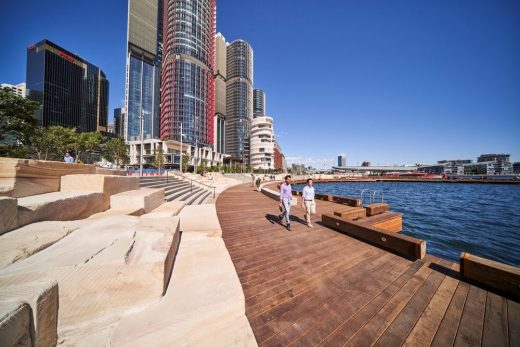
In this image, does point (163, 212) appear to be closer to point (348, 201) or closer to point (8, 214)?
point (8, 214)

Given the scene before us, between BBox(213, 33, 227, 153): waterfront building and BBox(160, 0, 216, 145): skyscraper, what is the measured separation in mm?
49031

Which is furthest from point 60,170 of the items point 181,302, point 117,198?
point 181,302

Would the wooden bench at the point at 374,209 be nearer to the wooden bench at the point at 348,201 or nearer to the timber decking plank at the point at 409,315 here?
the wooden bench at the point at 348,201

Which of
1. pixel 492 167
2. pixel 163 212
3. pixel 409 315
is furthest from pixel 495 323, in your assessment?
pixel 492 167

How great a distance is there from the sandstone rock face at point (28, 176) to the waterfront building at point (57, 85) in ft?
458

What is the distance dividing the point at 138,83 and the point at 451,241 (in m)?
160

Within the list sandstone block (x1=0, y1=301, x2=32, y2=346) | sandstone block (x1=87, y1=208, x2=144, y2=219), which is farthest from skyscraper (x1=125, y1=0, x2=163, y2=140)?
sandstone block (x1=0, y1=301, x2=32, y2=346)

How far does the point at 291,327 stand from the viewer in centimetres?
281

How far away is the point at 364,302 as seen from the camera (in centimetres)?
337

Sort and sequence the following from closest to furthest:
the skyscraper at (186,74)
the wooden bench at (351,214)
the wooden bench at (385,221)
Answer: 1. the wooden bench at (351,214)
2. the wooden bench at (385,221)
3. the skyscraper at (186,74)

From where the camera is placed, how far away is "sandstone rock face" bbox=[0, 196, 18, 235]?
9.14 ft

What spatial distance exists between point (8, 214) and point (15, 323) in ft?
8.99

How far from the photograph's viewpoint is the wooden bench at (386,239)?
485 cm

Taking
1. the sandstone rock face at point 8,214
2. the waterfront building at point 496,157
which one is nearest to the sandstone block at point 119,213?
the sandstone rock face at point 8,214
